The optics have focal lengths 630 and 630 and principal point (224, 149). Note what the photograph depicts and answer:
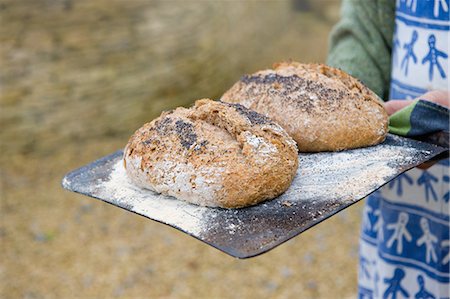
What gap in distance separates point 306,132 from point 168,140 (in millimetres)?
326

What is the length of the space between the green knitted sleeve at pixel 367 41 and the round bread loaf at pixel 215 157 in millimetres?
649

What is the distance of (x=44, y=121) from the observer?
484 cm

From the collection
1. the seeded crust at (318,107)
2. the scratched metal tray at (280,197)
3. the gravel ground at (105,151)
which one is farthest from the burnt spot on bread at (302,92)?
the gravel ground at (105,151)

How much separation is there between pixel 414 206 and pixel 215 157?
33.4 inches

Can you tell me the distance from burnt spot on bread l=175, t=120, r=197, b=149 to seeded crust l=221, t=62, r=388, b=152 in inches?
8.7

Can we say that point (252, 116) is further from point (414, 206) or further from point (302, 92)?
point (414, 206)

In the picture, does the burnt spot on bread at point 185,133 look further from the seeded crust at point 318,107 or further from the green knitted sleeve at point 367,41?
the green knitted sleeve at point 367,41

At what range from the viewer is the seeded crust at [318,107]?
4.78 ft

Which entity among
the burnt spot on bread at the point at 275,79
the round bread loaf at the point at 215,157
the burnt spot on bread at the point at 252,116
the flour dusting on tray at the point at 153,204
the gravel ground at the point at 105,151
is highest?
the burnt spot on bread at the point at 275,79

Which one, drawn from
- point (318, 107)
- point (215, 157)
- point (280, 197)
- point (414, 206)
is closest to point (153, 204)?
point (215, 157)

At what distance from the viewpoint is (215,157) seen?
128cm

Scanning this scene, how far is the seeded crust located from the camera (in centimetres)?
146

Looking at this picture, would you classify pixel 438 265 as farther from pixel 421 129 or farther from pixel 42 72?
pixel 42 72

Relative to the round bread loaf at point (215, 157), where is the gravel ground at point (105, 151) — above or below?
below
